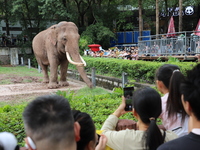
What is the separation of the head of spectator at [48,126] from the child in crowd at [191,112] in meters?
0.62

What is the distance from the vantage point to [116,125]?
230 cm

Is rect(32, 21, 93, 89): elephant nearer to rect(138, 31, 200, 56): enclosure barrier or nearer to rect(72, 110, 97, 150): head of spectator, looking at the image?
rect(138, 31, 200, 56): enclosure barrier

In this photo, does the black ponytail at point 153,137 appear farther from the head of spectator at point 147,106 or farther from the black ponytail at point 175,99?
the black ponytail at point 175,99

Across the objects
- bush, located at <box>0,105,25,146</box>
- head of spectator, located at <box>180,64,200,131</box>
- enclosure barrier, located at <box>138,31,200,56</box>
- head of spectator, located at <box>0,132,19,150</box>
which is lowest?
bush, located at <box>0,105,25,146</box>

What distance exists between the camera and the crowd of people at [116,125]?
1.31m

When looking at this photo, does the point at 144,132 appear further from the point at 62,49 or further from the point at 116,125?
the point at 62,49

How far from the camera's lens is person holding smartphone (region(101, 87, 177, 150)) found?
186 cm

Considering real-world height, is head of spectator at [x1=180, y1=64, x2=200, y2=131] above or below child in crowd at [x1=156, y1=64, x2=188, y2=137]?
above

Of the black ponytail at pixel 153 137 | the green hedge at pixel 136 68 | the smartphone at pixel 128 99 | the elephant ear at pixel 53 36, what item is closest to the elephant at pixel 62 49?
the elephant ear at pixel 53 36

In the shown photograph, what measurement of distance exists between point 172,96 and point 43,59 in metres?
9.08

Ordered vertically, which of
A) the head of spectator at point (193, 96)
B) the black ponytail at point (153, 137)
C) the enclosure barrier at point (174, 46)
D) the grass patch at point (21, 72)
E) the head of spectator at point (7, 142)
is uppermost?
the enclosure barrier at point (174, 46)

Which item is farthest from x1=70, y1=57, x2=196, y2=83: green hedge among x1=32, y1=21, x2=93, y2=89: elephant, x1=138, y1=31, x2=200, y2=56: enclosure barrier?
x1=32, y1=21, x2=93, y2=89: elephant

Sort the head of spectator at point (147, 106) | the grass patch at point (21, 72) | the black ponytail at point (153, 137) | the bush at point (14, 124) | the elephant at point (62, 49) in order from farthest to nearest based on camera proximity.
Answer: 1. the grass patch at point (21, 72)
2. the elephant at point (62, 49)
3. the bush at point (14, 124)
4. the head of spectator at point (147, 106)
5. the black ponytail at point (153, 137)

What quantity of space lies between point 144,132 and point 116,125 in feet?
1.41
